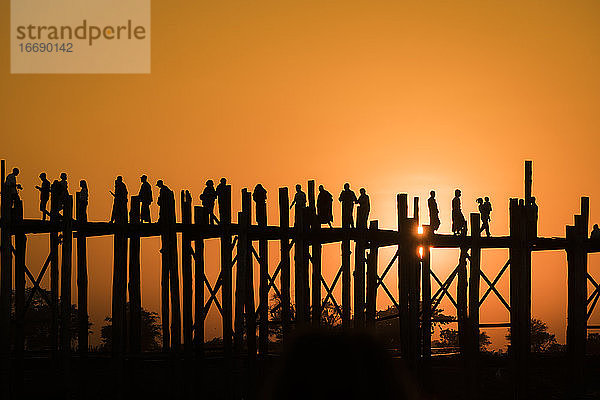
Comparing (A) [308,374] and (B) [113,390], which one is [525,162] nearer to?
(B) [113,390]

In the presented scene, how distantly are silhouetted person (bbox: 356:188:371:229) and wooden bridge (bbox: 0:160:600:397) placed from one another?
243 mm

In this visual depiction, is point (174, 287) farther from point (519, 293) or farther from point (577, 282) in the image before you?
point (577, 282)

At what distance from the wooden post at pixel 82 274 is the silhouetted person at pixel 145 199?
1.36 metres

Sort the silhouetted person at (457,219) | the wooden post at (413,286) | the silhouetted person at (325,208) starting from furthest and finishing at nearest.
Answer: the silhouetted person at (457,219) → the silhouetted person at (325,208) → the wooden post at (413,286)

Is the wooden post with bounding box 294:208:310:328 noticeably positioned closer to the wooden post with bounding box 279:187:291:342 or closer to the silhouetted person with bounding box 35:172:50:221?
the wooden post with bounding box 279:187:291:342

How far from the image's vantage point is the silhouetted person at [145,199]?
68.1ft

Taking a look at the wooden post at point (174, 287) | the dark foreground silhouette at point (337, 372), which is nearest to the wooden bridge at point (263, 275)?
the wooden post at point (174, 287)

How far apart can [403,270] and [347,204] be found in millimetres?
2396

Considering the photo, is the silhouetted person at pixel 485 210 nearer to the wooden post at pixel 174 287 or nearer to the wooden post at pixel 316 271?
the wooden post at pixel 316 271

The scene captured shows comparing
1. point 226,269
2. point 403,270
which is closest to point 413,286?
point 403,270

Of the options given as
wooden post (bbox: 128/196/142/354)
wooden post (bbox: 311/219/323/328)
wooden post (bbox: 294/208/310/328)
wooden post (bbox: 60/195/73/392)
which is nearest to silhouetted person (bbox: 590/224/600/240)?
wooden post (bbox: 311/219/323/328)

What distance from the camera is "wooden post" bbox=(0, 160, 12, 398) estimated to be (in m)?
18.3

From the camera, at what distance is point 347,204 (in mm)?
21500

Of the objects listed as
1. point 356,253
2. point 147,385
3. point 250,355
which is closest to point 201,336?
point 250,355
